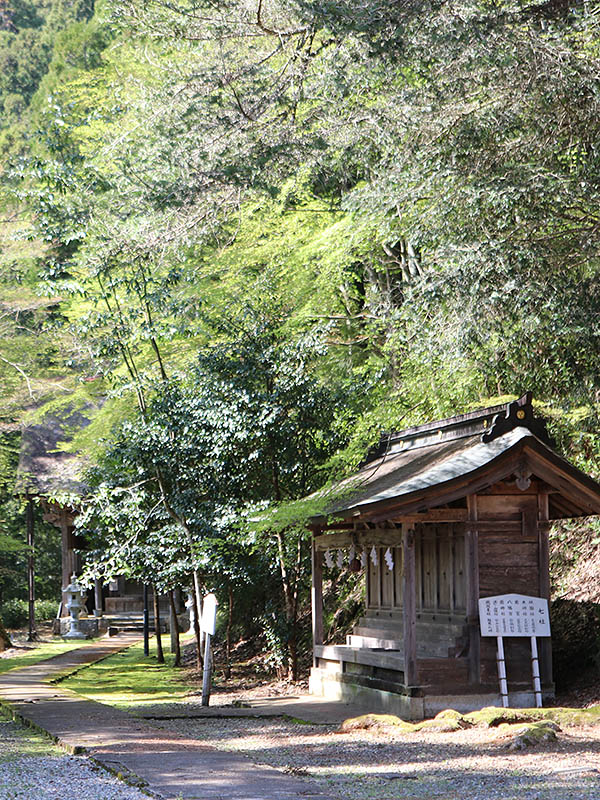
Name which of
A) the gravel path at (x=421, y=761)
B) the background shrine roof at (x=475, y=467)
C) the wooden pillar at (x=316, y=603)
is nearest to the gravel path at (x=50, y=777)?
the gravel path at (x=421, y=761)

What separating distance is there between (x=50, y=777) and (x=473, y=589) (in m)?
5.77

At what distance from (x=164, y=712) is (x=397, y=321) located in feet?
22.4

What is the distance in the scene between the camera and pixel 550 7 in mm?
11352

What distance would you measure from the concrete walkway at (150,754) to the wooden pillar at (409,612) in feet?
9.16

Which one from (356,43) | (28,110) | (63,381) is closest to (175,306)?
(356,43)

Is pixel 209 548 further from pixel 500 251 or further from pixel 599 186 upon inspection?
pixel 599 186

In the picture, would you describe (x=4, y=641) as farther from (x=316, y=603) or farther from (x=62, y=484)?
(x=316, y=603)

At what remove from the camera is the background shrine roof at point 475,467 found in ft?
38.0

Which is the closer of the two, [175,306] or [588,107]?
[588,107]

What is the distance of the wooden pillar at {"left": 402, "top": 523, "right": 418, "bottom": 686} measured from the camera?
1148cm

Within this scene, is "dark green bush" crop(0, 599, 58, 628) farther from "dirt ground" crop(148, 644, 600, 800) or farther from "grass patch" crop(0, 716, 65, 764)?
"dirt ground" crop(148, 644, 600, 800)

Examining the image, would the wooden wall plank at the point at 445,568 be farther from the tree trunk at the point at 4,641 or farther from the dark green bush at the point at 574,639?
the tree trunk at the point at 4,641

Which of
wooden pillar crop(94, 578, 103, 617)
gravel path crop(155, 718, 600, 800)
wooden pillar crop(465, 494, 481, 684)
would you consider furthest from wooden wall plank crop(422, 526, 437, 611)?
wooden pillar crop(94, 578, 103, 617)

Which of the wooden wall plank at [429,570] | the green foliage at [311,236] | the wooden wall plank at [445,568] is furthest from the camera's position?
the wooden wall plank at [429,570]
